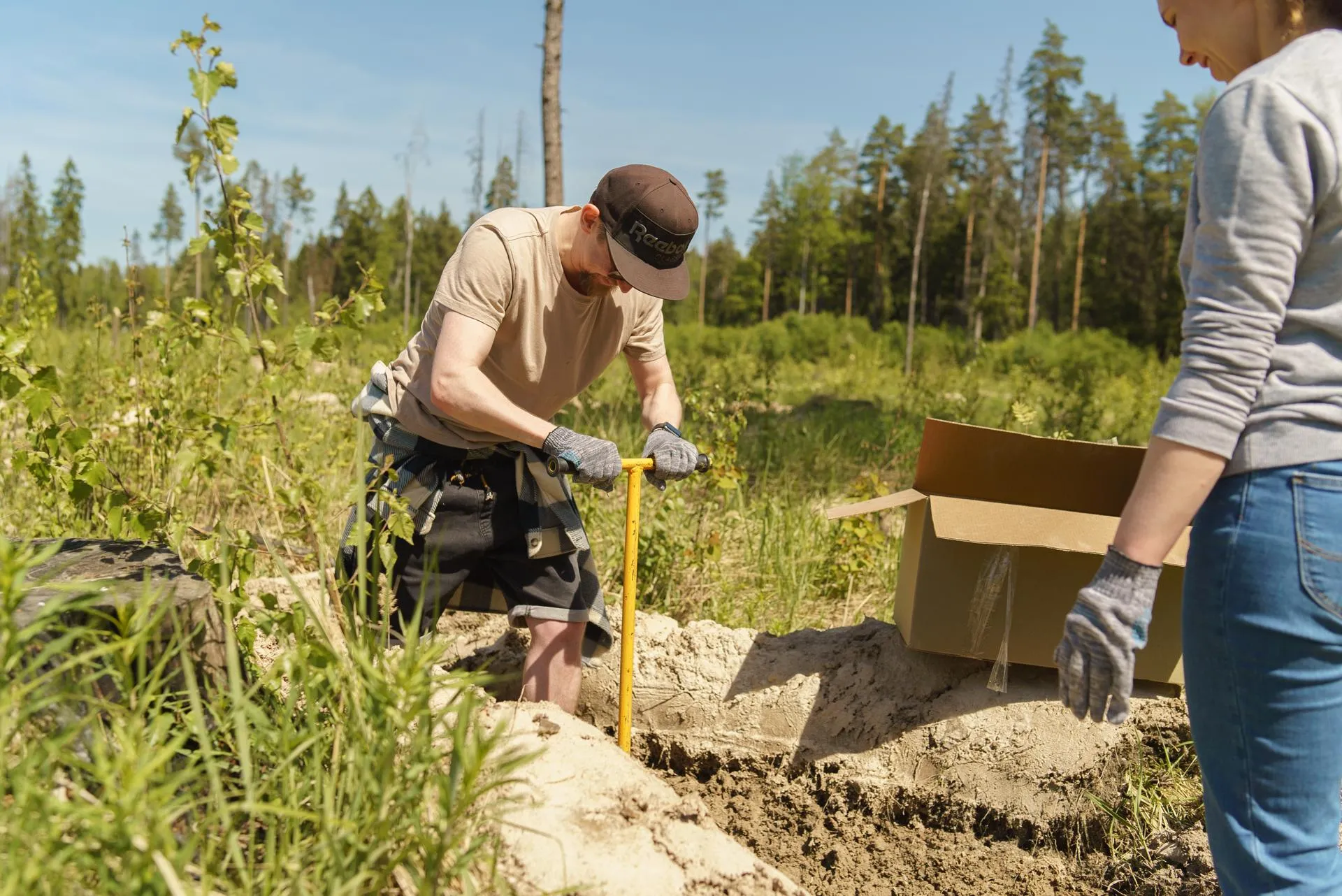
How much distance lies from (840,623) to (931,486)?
155cm

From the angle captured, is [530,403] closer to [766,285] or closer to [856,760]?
[856,760]

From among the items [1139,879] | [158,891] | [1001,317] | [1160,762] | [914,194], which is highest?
[914,194]

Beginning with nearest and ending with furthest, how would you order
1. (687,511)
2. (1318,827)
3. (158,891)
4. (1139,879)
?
(158,891) < (1318,827) < (1139,879) < (687,511)

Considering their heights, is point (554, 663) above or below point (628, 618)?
below

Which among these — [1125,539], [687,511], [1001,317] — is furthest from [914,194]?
[1125,539]

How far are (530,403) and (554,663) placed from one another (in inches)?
30.5

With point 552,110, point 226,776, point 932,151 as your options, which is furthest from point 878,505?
point 932,151

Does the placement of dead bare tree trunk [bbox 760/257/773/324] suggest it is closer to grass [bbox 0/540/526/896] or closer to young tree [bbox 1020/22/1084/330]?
young tree [bbox 1020/22/1084/330]

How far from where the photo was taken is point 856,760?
285cm

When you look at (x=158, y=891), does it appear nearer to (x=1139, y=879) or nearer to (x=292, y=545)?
(x=1139, y=879)

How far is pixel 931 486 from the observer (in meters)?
2.54

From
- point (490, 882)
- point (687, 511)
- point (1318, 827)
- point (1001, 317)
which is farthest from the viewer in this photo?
point (1001, 317)

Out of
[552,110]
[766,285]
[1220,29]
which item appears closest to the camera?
[1220,29]

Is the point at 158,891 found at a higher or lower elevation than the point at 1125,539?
lower
